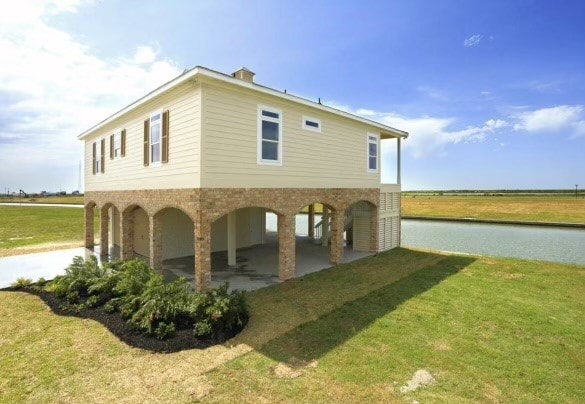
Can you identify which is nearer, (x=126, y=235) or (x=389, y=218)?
(x=126, y=235)

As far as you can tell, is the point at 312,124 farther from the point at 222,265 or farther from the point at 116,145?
the point at 116,145

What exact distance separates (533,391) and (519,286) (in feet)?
21.8

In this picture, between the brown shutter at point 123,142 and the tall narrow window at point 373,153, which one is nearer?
the brown shutter at point 123,142

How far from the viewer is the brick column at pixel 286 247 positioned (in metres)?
11.3

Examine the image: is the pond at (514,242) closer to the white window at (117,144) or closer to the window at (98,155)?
the white window at (117,144)

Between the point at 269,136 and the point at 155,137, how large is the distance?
379 cm

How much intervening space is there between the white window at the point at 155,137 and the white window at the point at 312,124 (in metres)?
4.77

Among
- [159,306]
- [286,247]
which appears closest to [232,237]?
[286,247]

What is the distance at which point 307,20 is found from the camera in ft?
44.3

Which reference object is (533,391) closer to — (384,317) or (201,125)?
(384,317)

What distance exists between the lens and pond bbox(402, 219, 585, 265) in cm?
1798

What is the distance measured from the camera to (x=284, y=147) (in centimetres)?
1135

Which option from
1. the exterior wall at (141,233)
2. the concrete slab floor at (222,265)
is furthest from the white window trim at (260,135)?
the exterior wall at (141,233)

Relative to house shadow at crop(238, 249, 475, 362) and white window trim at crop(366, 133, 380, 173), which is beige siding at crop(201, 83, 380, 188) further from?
house shadow at crop(238, 249, 475, 362)
